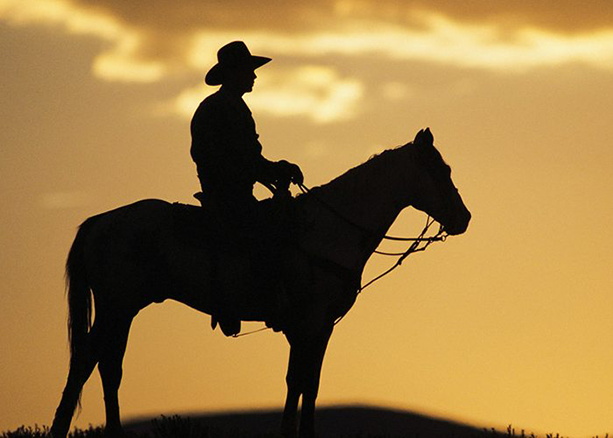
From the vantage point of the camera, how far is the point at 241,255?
16.5 m

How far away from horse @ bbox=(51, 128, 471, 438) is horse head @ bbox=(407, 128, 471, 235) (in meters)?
→ 0.01

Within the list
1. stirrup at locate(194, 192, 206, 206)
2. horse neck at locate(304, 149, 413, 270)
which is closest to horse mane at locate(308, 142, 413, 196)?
horse neck at locate(304, 149, 413, 270)

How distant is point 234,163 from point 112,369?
10.0 ft

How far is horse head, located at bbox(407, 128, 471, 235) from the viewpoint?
16469 millimetres

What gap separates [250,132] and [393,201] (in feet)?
6.60

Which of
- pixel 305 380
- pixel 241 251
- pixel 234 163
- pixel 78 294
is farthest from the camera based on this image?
pixel 78 294

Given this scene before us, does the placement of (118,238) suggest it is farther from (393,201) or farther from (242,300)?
(393,201)

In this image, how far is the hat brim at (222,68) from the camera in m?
16.5

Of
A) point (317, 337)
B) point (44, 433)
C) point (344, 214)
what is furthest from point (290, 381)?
point (44, 433)

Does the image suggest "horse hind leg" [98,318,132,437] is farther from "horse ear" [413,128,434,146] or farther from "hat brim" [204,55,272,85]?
"horse ear" [413,128,434,146]

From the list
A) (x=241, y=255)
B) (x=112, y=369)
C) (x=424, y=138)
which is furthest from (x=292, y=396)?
(x=424, y=138)

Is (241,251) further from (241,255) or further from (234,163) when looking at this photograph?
(234,163)

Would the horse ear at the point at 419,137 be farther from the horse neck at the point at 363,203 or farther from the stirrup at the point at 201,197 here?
the stirrup at the point at 201,197

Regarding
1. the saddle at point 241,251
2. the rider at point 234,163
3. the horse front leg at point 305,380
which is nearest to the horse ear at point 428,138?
the rider at point 234,163
